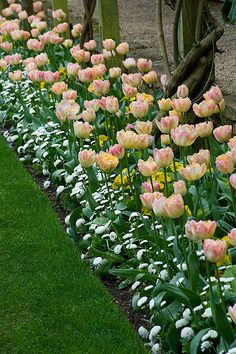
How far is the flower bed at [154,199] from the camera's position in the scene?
3186mm

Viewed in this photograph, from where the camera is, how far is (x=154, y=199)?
320cm

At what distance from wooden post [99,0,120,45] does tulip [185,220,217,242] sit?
4.12m

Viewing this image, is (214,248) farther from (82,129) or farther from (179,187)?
(82,129)

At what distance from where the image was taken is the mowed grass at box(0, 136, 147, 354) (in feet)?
11.8

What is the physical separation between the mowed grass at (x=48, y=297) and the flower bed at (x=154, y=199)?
0.11 meters

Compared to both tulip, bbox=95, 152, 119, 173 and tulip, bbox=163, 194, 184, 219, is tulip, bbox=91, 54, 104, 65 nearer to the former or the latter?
tulip, bbox=95, 152, 119, 173

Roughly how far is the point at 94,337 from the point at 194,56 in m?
2.20

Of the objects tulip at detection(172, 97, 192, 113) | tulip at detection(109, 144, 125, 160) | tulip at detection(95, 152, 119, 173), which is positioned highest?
tulip at detection(172, 97, 192, 113)

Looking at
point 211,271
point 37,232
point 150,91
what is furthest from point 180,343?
point 150,91

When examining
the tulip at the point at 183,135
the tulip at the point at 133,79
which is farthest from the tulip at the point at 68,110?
the tulip at the point at 183,135

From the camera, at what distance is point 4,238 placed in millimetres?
4754

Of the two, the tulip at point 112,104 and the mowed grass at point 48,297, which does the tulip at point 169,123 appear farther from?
the mowed grass at point 48,297

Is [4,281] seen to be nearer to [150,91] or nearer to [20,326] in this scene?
[20,326]

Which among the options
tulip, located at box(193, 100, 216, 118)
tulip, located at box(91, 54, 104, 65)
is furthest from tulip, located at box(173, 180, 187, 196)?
tulip, located at box(91, 54, 104, 65)
